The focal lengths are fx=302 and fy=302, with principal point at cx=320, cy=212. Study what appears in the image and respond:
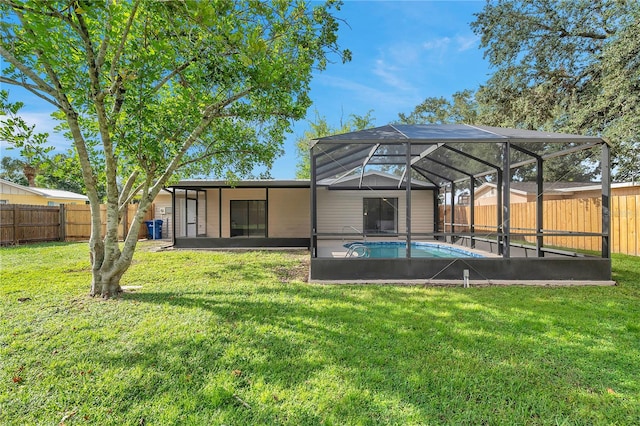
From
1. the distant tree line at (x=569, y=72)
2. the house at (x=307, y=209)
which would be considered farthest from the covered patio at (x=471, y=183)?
the house at (x=307, y=209)

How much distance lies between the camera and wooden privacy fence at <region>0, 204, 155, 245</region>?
1125 centimetres

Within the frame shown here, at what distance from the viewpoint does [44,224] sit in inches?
504

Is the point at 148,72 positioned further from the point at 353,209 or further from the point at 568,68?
the point at 568,68

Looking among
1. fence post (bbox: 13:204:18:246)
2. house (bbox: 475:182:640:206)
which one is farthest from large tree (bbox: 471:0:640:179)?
fence post (bbox: 13:204:18:246)

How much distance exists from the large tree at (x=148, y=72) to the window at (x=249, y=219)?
21.2 ft

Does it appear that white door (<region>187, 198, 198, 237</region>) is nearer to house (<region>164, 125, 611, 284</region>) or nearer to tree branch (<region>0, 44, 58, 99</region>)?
house (<region>164, 125, 611, 284</region>)

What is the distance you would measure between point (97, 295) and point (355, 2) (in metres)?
8.15

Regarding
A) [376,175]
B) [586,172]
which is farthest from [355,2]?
[586,172]

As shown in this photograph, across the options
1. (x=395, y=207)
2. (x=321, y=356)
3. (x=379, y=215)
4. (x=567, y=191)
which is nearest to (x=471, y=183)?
(x=395, y=207)

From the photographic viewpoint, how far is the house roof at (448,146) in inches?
232

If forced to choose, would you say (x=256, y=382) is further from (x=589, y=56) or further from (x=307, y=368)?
(x=589, y=56)

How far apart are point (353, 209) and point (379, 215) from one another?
123 centimetres

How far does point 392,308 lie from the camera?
14.1ft

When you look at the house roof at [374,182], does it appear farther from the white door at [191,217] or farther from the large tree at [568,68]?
the white door at [191,217]
